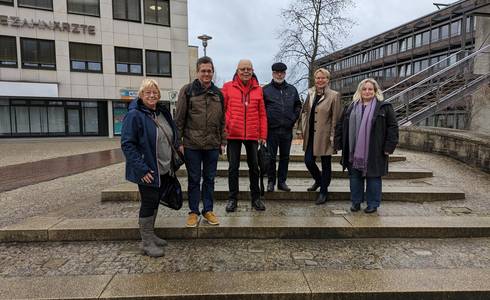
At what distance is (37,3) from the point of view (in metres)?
20.2

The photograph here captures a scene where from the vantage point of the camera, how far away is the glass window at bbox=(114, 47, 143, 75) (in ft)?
72.8

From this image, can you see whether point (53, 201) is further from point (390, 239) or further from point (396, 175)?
point (396, 175)

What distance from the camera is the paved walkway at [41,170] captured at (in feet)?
24.4

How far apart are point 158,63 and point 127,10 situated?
3.66 meters

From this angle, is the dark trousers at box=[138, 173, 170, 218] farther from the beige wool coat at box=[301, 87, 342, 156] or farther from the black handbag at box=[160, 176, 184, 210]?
the beige wool coat at box=[301, 87, 342, 156]

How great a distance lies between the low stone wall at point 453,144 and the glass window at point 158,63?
1707 cm

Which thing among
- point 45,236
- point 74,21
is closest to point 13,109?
point 74,21

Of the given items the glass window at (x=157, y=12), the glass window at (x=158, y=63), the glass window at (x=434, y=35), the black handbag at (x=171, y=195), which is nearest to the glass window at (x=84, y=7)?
the glass window at (x=157, y=12)

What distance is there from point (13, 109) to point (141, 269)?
71.9 ft

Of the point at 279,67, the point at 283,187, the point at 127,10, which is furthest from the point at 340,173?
the point at 127,10

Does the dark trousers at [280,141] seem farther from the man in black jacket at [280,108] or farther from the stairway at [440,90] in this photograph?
the stairway at [440,90]

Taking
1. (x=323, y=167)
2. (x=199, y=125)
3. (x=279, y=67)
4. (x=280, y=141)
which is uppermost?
(x=279, y=67)

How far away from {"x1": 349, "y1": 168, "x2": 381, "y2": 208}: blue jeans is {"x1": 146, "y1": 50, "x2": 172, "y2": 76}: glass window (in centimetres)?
2056

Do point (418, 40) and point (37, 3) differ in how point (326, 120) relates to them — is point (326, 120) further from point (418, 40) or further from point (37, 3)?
point (418, 40)
